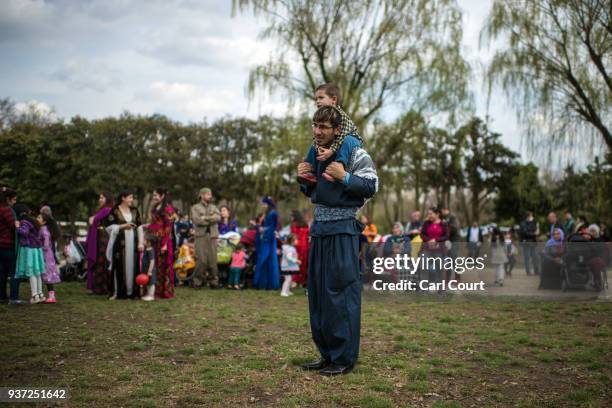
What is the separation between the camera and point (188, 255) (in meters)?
15.1

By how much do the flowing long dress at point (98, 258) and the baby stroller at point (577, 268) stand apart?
9852 mm

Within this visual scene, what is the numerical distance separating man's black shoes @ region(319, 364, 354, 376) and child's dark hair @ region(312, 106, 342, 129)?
2185mm

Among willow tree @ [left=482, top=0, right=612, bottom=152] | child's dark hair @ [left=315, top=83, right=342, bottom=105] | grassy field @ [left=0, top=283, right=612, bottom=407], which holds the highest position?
willow tree @ [left=482, top=0, right=612, bottom=152]

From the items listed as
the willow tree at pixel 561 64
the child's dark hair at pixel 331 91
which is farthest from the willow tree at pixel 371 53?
the child's dark hair at pixel 331 91

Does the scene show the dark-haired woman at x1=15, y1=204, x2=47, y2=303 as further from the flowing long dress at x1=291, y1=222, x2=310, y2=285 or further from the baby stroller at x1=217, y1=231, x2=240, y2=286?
the flowing long dress at x1=291, y1=222, x2=310, y2=285

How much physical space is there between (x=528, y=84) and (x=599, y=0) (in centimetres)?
278

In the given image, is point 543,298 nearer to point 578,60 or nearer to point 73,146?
point 578,60

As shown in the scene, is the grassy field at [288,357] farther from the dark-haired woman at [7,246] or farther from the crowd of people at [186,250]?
the crowd of people at [186,250]

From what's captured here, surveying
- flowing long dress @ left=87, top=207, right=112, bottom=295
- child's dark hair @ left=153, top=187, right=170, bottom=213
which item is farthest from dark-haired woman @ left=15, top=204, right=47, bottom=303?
child's dark hair @ left=153, top=187, right=170, bottom=213

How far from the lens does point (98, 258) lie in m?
12.3

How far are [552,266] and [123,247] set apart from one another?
364 inches

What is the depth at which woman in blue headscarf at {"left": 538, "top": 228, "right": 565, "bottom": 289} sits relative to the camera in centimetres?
1211

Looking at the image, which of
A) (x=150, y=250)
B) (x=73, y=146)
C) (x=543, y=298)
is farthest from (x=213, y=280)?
(x=73, y=146)

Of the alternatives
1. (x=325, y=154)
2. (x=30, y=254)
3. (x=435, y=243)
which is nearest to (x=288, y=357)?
(x=325, y=154)
